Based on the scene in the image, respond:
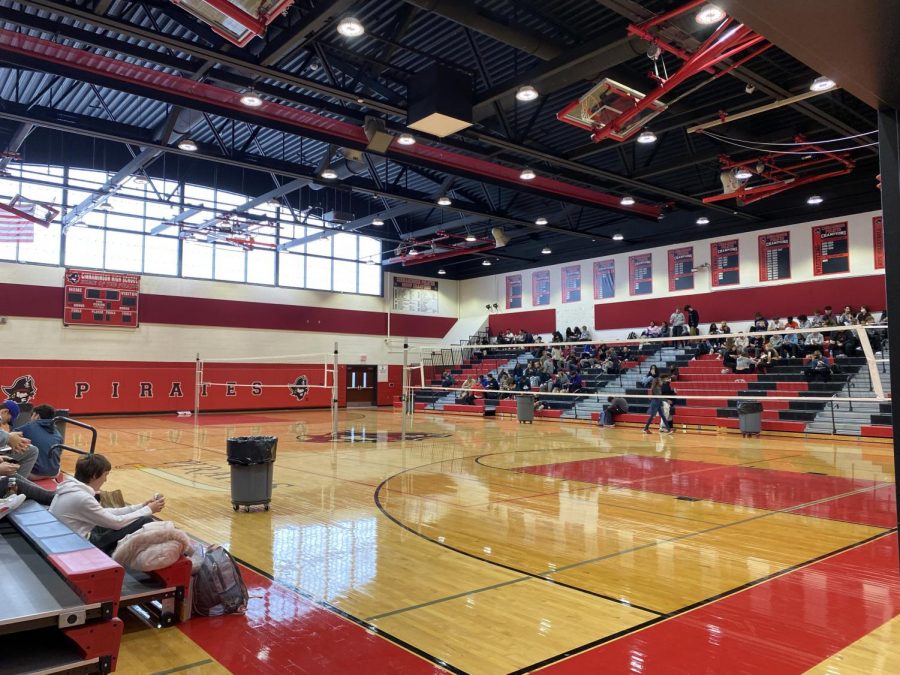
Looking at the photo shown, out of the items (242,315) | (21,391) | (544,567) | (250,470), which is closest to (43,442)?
(250,470)

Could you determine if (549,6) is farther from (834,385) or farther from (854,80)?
(834,385)

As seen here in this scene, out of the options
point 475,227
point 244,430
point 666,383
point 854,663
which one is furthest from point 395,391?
point 854,663

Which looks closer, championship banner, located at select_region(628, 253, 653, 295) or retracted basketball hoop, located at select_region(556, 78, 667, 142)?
retracted basketball hoop, located at select_region(556, 78, 667, 142)

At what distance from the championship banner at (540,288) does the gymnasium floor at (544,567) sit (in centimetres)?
1692

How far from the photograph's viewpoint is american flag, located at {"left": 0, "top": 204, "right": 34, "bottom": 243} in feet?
55.5

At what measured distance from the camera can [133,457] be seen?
10453 millimetres

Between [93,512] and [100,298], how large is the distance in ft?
64.8

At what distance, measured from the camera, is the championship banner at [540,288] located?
26438 mm

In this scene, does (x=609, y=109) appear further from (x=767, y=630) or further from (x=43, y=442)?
(x=43, y=442)

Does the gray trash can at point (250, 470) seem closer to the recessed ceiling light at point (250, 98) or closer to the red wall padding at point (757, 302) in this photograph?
the recessed ceiling light at point (250, 98)

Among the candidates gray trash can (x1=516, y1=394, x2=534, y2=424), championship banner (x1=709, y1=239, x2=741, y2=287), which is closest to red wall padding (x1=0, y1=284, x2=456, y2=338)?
gray trash can (x1=516, y1=394, x2=534, y2=424)

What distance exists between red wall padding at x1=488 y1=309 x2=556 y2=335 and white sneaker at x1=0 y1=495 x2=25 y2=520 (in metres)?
23.0

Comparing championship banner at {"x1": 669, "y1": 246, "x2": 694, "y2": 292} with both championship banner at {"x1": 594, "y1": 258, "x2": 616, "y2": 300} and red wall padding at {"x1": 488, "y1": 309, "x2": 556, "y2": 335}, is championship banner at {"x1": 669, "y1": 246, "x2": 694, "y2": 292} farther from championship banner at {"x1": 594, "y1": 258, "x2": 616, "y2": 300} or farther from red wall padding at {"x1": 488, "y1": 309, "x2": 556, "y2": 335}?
red wall padding at {"x1": 488, "y1": 309, "x2": 556, "y2": 335}

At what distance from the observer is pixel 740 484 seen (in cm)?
801
